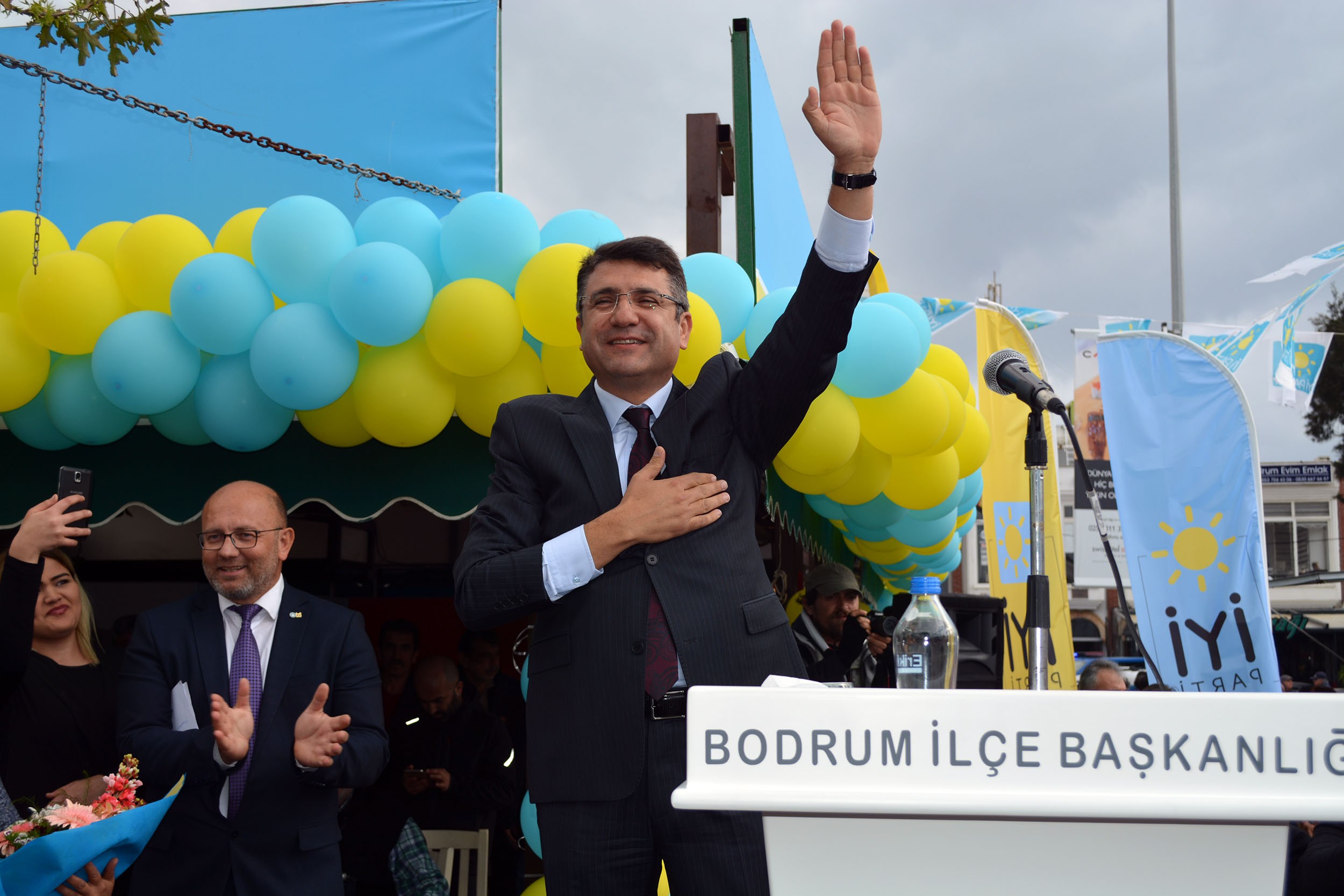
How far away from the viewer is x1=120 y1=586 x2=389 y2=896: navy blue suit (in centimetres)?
250

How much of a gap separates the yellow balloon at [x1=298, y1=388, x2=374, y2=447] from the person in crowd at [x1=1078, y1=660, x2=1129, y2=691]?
3.29 metres

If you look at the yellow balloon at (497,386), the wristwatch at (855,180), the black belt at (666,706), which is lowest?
the black belt at (666,706)

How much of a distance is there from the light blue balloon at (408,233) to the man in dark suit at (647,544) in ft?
5.73

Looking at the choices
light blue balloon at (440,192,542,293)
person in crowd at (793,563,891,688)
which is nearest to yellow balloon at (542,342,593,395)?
light blue balloon at (440,192,542,293)

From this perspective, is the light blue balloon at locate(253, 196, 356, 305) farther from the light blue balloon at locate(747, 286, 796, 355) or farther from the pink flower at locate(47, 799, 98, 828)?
the pink flower at locate(47, 799, 98, 828)

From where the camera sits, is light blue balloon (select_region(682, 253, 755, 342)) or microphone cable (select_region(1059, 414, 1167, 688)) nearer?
microphone cable (select_region(1059, 414, 1167, 688))

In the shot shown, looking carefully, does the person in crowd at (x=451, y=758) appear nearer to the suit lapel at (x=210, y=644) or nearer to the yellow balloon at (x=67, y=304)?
the suit lapel at (x=210, y=644)

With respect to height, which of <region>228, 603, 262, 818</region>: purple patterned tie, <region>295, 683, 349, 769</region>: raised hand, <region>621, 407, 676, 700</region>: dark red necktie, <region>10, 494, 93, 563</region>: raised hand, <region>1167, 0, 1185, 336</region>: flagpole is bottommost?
<region>295, 683, 349, 769</region>: raised hand

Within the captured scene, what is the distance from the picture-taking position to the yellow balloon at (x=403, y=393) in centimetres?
344

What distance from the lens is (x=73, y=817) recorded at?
6.69 ft

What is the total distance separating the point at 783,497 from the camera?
4602mm

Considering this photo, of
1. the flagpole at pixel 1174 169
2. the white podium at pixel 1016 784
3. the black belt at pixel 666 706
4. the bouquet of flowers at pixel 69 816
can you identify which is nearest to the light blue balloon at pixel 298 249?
the bouquet of flowers at pixel 69 816

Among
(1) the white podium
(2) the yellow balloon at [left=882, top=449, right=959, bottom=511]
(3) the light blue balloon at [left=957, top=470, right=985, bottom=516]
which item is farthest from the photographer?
(3) the light blue balloon at [left=957, top=470, right=985, bottom=516]

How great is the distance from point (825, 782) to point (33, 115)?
5309mm
